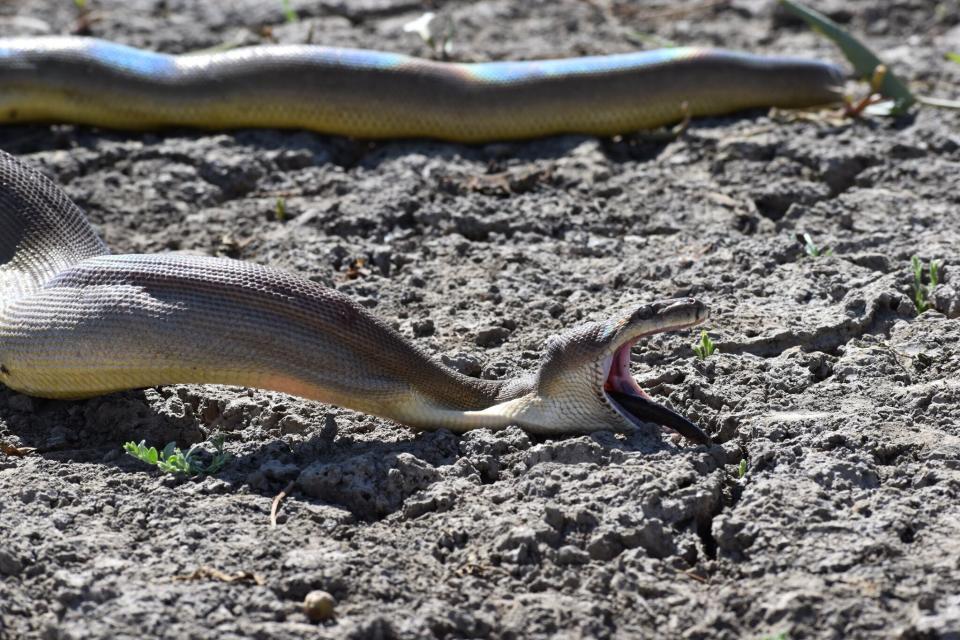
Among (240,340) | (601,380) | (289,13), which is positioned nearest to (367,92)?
(289,13)

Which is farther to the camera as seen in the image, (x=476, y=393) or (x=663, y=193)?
(x=663, y=193)

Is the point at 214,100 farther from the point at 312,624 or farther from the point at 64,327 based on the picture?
the point at 312,624

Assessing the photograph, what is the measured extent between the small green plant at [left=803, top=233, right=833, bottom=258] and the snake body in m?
1.72

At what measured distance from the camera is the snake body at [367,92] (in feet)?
23.0

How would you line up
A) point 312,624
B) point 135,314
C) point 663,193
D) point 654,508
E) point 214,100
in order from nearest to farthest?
1. point 312,624
2. point 654,508
3. point 135,314
4. point 663,193
5. point 214,100

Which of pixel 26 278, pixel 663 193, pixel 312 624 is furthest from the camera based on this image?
pixel 663 193

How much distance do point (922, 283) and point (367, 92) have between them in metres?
3.29

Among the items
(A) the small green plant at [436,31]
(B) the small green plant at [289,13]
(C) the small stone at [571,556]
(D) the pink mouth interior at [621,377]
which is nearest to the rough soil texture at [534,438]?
(C) the small stone at [571,556]

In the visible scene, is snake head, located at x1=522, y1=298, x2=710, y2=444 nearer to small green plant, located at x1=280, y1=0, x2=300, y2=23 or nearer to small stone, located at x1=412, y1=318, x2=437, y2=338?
small stone, located at x1=412, y1=318, x2=437, y2=338

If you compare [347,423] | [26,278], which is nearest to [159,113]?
[26,278]

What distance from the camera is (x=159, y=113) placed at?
7.03 metres

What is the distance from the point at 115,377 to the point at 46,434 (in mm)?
318

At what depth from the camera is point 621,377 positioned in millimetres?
4246

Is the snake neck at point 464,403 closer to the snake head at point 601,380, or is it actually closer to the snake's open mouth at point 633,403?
the snake head at point 601,380
